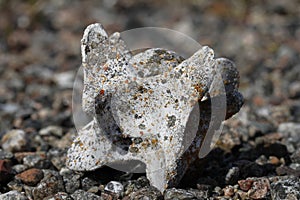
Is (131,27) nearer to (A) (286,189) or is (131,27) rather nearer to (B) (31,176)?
(B) (31,176)

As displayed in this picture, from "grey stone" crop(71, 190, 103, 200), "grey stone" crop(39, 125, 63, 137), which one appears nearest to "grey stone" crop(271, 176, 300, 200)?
"grey stone" crop(71, 190, 103, 200)

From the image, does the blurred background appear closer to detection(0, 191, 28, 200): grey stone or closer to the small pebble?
the small pebble

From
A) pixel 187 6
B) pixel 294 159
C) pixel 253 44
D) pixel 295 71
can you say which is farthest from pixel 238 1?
pixel 294 159

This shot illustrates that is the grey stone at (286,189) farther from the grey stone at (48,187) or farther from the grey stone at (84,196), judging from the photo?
the grey stone at (48,187)

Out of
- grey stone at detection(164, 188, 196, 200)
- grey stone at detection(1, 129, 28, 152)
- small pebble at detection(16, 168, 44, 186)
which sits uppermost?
grey stone at detection(1, 129, 28, 152)

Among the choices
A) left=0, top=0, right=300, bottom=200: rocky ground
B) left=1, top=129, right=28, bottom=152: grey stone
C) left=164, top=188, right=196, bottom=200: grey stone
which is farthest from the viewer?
left=1, top=129, right=28, bottom=152: grey stone
